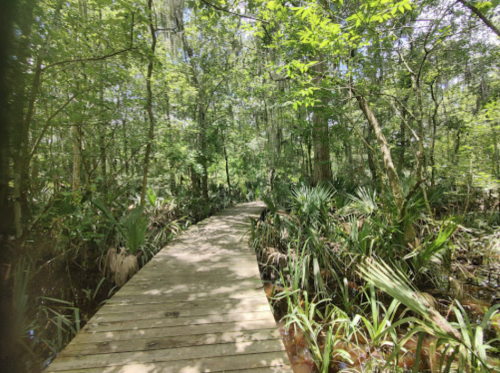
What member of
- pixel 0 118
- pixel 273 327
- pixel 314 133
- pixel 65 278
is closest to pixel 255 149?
pixel 314 133

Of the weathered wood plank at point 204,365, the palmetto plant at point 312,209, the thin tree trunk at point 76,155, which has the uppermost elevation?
the thin tree trunk at point 76,155

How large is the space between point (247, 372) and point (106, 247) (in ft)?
11.7

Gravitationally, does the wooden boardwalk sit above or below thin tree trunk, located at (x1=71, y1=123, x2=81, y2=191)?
below

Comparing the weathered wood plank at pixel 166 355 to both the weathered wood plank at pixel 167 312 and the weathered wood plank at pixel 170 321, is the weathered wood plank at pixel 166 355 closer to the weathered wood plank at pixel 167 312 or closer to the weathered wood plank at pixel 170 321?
the weathered wood plank at pixel 170 321

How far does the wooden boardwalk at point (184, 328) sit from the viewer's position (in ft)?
5.84

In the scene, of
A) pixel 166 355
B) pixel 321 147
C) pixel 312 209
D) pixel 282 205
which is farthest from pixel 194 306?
pixel 321 147

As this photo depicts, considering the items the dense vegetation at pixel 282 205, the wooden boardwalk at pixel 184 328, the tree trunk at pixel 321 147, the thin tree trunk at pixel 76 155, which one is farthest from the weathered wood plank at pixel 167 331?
the tree trunk at pixel 321 147

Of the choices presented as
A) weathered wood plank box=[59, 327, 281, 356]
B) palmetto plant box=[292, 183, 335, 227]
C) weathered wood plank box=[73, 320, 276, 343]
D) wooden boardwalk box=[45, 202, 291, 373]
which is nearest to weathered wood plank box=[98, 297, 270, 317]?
wooden boardwalk box=[45, 202, 291, 373]

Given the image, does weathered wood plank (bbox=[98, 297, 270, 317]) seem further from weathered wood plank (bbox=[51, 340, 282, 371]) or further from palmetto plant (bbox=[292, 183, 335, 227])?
palmetto plant (bbox=[292, 183, 335, 227])

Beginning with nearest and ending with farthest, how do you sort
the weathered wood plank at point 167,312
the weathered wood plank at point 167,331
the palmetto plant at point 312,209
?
the weathered wood plank at point 167,331, the weathered wood plank at point 167,312, the palmetto plant at point 312,209

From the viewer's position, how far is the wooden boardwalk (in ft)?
5.84

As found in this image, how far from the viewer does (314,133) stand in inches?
273

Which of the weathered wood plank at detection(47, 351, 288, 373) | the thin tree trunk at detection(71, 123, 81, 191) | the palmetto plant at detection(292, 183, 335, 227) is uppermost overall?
the thin tree trunk at detection(71, 123, 81, 191)

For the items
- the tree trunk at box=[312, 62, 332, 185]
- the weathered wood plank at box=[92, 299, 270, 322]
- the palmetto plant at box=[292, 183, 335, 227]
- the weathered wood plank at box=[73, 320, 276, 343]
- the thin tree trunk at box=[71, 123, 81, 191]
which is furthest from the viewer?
the tree trunk at box=[312, 62, 332, 185]
